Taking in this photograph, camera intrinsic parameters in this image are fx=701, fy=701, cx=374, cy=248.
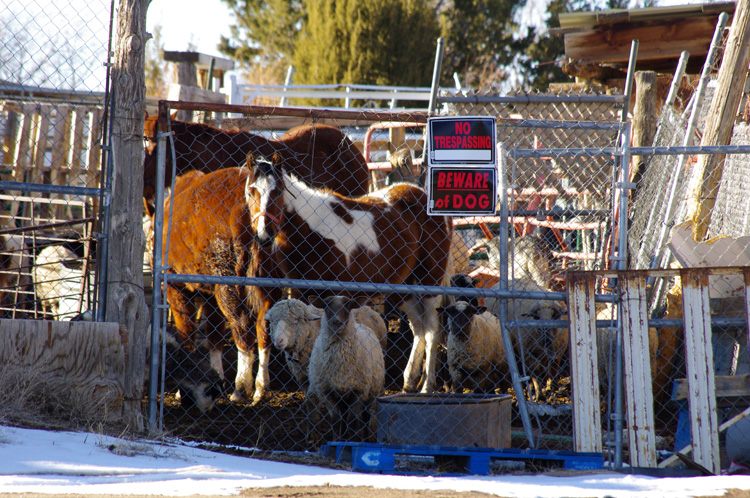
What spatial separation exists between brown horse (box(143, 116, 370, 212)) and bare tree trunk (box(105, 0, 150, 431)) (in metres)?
2.58

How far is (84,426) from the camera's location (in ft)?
14.8

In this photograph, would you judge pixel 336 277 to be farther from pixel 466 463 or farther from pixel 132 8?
pixel 132 8

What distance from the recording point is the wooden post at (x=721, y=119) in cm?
667

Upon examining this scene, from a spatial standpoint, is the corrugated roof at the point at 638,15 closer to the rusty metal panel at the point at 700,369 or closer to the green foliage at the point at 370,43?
the rusty metal panel at the point at 700,369

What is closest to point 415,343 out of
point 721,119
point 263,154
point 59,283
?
point 263,154

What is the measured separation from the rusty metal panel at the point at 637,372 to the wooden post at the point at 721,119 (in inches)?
96.9

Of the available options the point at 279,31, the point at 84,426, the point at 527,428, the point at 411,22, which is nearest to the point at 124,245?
the point at 84,426

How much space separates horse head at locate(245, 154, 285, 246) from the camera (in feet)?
20.3

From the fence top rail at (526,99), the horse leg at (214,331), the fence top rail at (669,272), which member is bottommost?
the horse leg at (214,331)

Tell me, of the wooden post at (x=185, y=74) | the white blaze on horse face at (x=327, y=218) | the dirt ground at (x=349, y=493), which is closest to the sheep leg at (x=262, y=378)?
the white blaze on horse face at (x=327, y=218)

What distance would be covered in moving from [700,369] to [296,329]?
3573 mm

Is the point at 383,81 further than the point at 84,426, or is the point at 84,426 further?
the point at 383,81

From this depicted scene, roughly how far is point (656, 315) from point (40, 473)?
4.92 metres

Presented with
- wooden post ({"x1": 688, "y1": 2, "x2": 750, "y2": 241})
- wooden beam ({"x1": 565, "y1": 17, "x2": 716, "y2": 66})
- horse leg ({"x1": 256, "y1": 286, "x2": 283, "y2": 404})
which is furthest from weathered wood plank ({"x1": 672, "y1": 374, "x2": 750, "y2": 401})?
wooden beam ({"x1": 565, "y1": 17, "x2": 716, "y2": 66})
